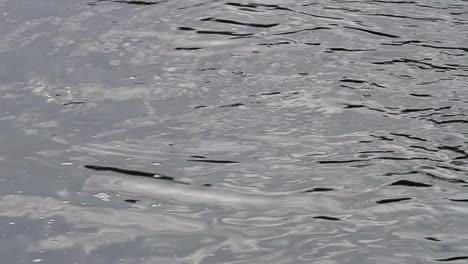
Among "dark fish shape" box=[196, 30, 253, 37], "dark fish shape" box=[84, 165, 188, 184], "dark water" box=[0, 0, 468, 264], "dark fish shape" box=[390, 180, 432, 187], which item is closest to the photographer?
"dark water" box=[0, 0, 468, 264]

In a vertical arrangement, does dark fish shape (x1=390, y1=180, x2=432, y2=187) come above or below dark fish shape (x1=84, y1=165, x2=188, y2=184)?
above

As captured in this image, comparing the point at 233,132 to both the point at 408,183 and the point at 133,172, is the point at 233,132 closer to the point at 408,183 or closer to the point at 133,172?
the point at 133,172

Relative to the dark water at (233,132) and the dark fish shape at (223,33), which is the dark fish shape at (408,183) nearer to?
the dark water at (233,132)

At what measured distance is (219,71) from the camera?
6.09 m

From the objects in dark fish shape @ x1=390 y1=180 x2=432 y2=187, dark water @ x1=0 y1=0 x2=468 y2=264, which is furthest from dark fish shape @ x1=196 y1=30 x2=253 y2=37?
dark fish shape @ x1=390 y1=180 x2=432 y2=187

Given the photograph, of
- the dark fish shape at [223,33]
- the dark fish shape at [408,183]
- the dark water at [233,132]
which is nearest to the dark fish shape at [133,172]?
the dark water at [233,132]

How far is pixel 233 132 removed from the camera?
5090mm

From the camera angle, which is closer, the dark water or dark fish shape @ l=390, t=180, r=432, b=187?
the dark water

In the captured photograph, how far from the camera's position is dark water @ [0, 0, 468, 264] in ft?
12.9

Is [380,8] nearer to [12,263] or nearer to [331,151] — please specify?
[331,151]

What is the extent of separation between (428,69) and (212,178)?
7.30ft

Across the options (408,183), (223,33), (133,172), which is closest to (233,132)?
(133,172)

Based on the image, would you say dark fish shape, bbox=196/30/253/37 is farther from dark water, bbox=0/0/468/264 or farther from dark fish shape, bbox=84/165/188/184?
dark fish shape, bbox=84/165/188/184

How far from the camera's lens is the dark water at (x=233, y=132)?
3941mm
